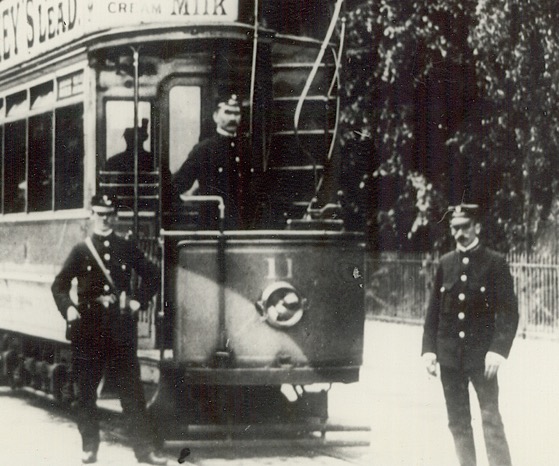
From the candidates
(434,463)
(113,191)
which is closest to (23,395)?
(113,191)

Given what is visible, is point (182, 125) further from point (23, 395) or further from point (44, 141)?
point (23, 395)

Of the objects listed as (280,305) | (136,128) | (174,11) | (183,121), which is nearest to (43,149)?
(136,128)

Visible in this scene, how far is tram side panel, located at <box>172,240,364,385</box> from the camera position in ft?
28.1

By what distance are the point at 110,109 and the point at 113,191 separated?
65 centimetres

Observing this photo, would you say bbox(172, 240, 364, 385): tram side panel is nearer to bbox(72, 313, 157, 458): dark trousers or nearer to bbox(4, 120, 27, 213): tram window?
bbox(72, 313, 157, 458): dark trousers

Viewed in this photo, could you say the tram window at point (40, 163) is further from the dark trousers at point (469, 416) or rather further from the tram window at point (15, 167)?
the dark trousers at point (469, 416)

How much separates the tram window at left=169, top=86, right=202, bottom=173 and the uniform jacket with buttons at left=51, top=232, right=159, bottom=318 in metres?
0.83

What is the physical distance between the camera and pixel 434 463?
8.41 metres

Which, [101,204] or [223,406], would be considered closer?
[101,204]

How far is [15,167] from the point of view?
12094mm

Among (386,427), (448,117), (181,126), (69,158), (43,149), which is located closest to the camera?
(181,126)

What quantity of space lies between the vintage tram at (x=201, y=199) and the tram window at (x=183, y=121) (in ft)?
0.04

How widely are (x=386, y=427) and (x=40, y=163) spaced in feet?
12.9

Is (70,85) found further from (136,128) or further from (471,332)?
(471,332)
